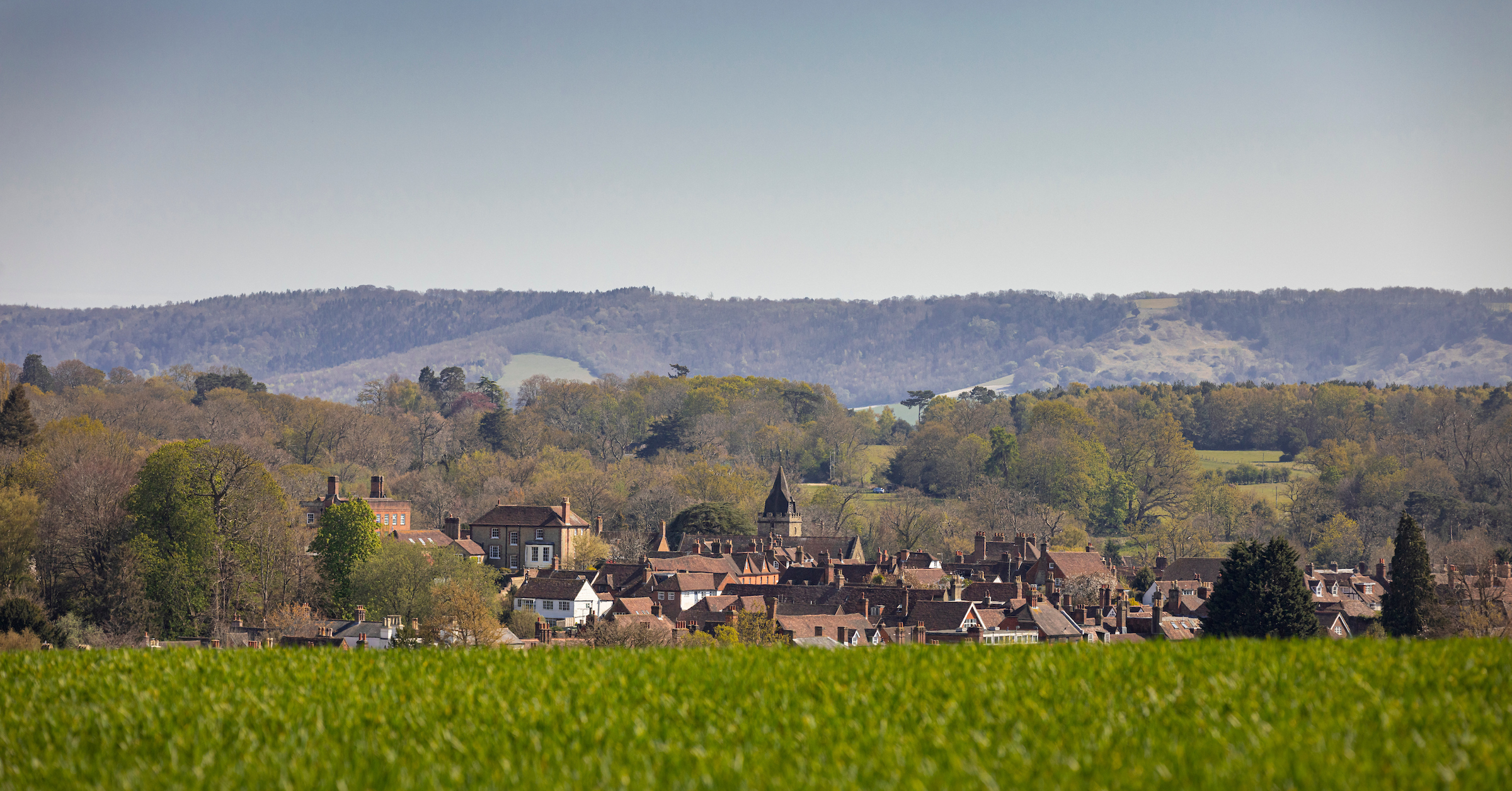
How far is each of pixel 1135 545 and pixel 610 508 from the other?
43.5 m

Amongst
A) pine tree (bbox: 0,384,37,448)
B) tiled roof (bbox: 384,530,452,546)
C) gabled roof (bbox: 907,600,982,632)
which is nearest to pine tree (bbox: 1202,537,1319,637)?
gabled roof (bbox: 907,600,982,632)

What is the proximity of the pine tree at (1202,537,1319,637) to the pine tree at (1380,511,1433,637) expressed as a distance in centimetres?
385

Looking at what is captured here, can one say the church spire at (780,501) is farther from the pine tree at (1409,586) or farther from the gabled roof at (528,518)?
the pine tree at (1409,586)

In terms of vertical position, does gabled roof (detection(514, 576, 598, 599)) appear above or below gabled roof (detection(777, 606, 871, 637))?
below

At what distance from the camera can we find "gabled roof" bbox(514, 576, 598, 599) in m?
63.6

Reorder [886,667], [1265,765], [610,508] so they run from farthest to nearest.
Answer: [610,508] → [886,667] → [1265,765]

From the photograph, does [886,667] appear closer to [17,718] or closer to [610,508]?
[17,718]

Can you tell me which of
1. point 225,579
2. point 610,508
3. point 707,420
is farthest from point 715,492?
point 225,579

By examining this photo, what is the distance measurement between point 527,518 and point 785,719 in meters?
73.5

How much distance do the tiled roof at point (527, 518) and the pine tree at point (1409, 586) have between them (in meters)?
50.1

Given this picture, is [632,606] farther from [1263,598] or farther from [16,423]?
[16,423]

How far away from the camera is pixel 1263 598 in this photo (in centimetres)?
4562

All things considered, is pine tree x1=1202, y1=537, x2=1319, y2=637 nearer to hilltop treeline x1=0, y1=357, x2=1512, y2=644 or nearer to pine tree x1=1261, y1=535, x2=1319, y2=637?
pine tree x1=1261, y1=535, x2=1319, y2=637

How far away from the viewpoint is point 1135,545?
109250 millimetres
